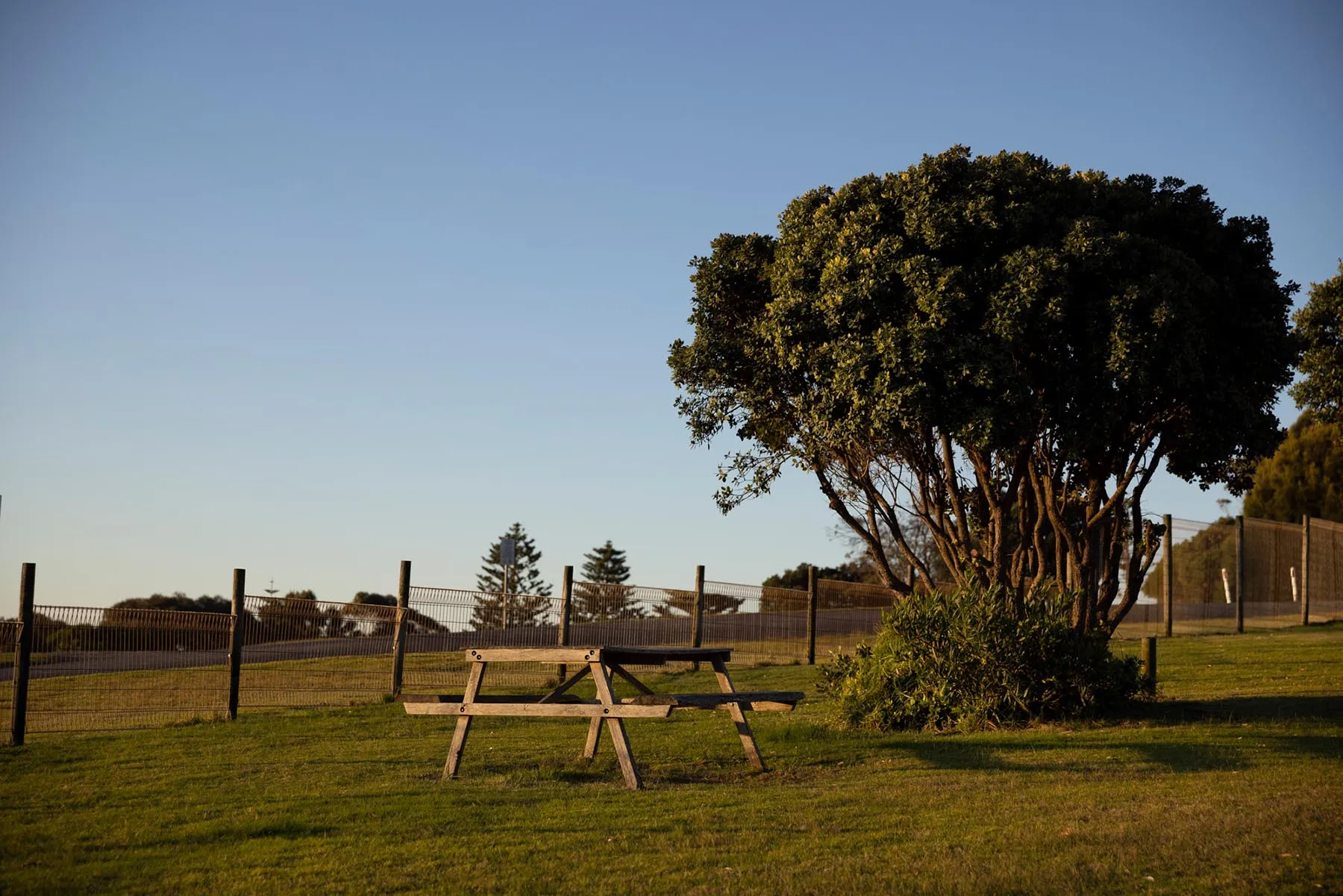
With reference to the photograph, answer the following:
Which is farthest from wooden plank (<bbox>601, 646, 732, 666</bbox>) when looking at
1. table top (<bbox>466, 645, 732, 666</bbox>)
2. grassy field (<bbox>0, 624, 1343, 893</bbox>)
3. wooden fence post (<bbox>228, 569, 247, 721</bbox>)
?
wooden fence post (<bbox>228, 569, 247, 721</bbox>)

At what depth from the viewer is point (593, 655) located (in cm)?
944

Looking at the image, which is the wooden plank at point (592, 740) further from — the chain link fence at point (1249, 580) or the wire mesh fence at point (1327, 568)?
the wire mesh fence at point (1327, 568)

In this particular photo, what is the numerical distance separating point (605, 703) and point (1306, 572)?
24.3 metres

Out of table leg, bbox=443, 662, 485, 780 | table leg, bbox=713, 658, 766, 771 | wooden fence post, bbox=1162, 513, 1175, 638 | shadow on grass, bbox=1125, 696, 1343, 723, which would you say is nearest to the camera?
table leg, bbox=443, 662, 485, 780

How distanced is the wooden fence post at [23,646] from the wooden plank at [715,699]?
6.85m

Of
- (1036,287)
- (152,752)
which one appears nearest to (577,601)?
(152,752)

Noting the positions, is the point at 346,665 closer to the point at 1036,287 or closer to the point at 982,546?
the point at 982,546

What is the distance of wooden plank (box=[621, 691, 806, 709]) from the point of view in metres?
9.20

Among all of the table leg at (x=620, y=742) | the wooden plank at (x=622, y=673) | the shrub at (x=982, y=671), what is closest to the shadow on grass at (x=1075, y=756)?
the shrub at (x=982, y=671)

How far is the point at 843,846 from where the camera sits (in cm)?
686

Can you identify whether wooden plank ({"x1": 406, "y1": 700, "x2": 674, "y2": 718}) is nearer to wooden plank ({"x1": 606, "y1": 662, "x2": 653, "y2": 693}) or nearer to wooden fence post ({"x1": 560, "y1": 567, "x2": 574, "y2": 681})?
wooden plank ({"x1": 606, "y1": 662, "x2": 653, "y2": 693})

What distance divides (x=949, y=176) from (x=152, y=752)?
10534 millimetres

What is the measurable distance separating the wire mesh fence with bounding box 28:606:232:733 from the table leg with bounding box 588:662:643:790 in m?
6.85

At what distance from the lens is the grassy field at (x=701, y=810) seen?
6.22 m
